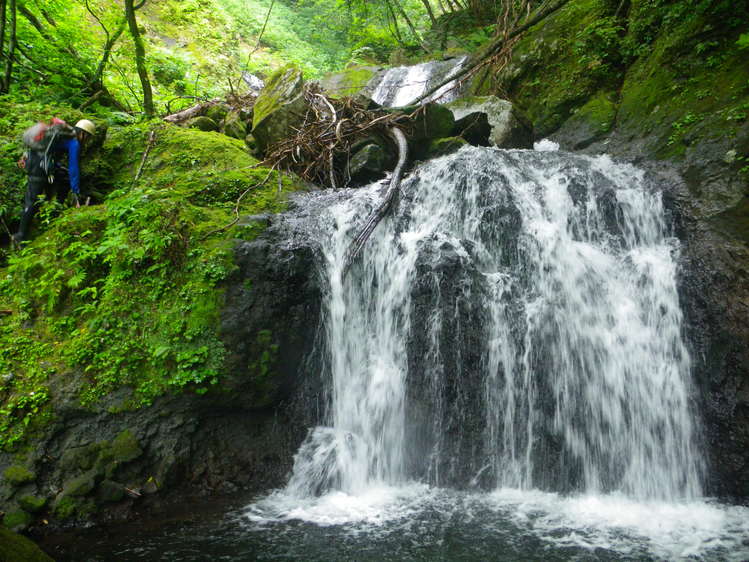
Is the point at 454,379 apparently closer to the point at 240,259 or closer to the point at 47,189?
the point at 240,259

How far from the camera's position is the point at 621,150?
685 centimetres

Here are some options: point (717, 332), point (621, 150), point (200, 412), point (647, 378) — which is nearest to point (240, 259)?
point (200, 412)

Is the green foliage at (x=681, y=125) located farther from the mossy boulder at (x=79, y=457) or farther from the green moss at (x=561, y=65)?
the mossy boulder at (x=79, y=457)

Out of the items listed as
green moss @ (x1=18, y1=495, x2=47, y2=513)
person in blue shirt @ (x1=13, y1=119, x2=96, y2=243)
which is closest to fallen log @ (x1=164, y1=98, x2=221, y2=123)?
person in blue shirt @ (x1=13, y1=119, x2=96, y2=243)

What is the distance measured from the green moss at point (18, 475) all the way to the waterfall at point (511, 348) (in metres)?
2.47

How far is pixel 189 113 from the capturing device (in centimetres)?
930

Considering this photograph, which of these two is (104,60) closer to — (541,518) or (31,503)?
(31,503)

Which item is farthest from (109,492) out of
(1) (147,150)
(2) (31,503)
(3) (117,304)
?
(1) (147,150)

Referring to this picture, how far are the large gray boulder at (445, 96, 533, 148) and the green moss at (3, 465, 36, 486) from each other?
A: 759 centimetres

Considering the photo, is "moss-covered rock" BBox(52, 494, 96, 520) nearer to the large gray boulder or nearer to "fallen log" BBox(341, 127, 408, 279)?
"fallen log" BBox(341, 127, 408, 279)

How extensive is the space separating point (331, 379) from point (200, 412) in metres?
1.53

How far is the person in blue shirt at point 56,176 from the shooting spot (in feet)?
18.4

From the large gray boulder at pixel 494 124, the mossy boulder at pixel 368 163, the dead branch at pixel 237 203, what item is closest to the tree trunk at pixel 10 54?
the dead branch at pixel 237 203

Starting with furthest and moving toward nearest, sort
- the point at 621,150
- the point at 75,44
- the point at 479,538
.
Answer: the point at 75,44 < the point at 621,150 < the point at 479,538
